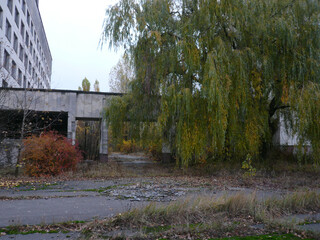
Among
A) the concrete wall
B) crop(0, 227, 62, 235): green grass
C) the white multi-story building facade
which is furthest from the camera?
the white multi-story building facade

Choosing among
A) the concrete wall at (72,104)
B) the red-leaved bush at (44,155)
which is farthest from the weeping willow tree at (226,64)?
the concrete wall at (72,104)

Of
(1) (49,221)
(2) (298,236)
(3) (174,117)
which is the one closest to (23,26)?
(3) (174,117)

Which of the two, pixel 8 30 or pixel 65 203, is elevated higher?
pixel 8 30

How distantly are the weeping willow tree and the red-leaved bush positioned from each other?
4.92 m

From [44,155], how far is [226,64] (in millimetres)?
8923

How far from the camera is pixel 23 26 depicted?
1332 inches

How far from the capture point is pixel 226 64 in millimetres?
12352

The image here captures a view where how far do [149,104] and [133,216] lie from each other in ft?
31.4

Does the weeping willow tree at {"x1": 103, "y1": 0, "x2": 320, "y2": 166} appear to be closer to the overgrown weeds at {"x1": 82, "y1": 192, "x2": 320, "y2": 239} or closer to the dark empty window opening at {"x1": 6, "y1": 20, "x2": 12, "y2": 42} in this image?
the overgrown weeds at {"x1": 82, "y1": 192, "x2": 320, "y2": 239}

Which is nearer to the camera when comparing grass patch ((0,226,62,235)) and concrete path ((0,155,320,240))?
grass patch ((0,226,62,235))

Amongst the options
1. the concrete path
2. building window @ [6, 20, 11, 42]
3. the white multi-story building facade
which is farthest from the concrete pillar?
building window @ [6, 20, 11, 42]

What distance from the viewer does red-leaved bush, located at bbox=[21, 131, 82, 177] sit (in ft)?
42.8

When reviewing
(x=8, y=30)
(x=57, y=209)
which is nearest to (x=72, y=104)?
(x=57, y=209)

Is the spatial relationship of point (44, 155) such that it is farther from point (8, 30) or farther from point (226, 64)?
point (8, 30)
